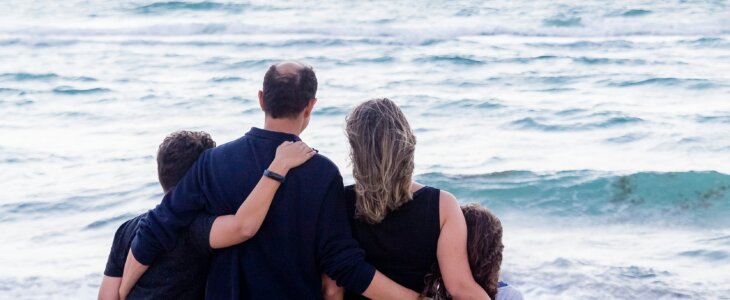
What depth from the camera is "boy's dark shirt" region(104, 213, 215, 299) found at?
320 cm

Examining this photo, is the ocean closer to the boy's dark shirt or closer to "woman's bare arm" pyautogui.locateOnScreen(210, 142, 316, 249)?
"woman's bare arm" pyautogui.locateOnScreen(210, 142, 316, 249)

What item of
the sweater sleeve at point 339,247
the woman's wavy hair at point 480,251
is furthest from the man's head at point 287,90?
the woman's wavy hair at point 480,251

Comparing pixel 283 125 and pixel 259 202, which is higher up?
pixel 283 125

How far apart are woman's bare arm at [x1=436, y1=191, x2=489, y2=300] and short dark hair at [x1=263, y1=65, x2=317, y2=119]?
556 millimetres

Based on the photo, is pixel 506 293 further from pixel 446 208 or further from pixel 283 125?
pixel 283 125

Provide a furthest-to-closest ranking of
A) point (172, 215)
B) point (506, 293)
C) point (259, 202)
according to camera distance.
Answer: point (506, 293)
point (172, 215)
point (259, 202)

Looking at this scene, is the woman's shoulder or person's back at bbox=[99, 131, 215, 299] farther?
the woman's shoulder

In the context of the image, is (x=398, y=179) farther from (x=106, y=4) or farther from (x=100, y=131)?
(x=106, y=4)

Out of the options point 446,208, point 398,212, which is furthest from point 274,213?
point 446,208

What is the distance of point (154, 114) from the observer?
13.0 meters

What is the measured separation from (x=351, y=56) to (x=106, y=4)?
1099 centimetres

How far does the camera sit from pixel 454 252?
10.2 feet

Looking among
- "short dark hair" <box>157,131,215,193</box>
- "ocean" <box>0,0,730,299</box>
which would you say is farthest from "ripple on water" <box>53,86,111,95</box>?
"short dark hair" <box>157,131,215,193</box>

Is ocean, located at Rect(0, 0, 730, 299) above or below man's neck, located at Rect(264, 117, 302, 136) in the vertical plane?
below
